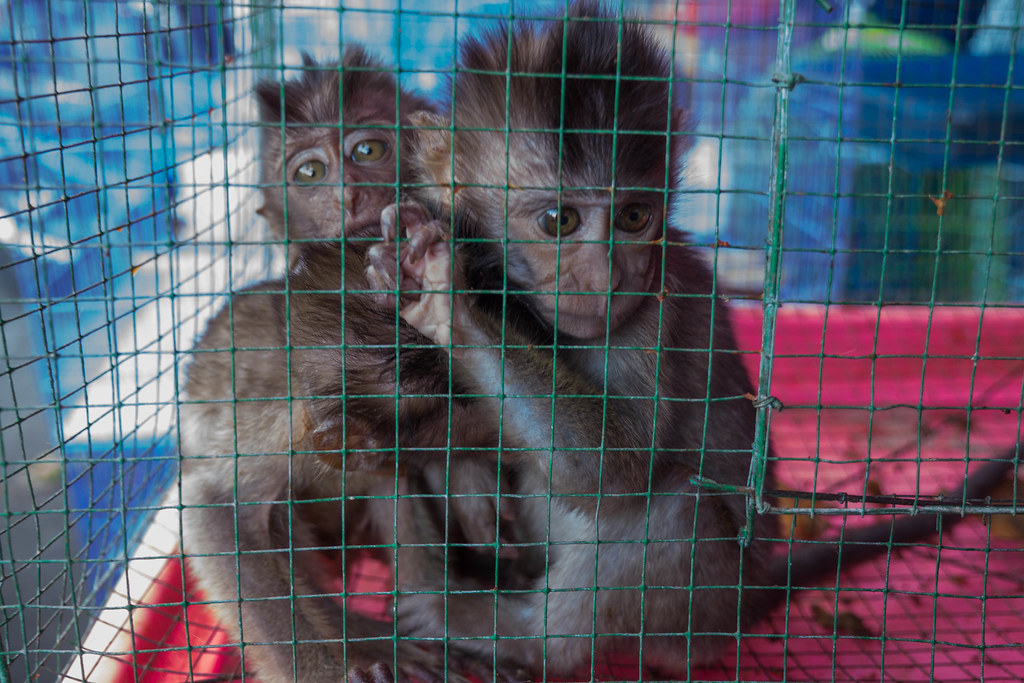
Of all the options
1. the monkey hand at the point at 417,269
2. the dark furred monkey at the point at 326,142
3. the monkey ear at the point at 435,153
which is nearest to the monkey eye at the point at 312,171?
the dark furred monkey at the point at 326,142

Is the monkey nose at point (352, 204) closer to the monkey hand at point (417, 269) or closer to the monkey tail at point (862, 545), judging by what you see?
the monkey hand at point (417, 269)

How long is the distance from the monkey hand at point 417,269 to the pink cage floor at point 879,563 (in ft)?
2.40

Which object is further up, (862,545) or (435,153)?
(435,153)

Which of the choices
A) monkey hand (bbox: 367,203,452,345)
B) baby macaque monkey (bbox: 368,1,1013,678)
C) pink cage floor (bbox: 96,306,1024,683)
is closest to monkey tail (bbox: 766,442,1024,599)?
pink cage floor (bbox: 96,306,1024,683)

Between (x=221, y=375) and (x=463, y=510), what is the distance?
98 centimetres

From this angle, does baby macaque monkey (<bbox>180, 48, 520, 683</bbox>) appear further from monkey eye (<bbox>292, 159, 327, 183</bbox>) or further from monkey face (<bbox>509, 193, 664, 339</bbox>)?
monkey face (<bbox>509, 193, 664, 339</bbox>)

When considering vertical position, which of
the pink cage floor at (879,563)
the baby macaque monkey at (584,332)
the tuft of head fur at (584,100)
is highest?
the tuft of head fur at (584,100)

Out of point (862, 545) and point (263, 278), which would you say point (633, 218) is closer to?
point (862, 545)

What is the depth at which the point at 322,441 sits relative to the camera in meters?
2.28

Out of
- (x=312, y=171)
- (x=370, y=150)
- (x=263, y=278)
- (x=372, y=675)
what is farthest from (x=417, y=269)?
(x=263, y=278)

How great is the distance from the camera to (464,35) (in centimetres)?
251

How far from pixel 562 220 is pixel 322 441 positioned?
0.88 m

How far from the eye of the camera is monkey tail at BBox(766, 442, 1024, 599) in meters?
2.90

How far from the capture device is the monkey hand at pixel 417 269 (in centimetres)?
197
